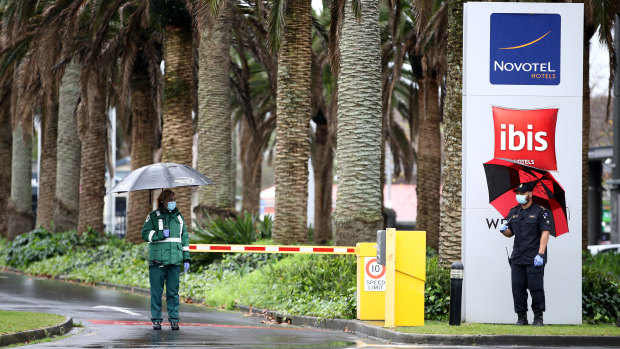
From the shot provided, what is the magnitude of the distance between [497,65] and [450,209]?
2521 mm

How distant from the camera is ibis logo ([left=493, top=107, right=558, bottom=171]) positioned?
529 inches

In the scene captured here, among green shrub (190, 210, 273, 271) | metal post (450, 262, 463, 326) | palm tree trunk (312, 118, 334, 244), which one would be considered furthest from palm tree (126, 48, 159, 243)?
metal post (450, 262, 463, 326)

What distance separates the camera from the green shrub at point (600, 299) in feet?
47.2

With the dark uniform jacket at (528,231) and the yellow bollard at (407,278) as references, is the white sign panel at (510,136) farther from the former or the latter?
the yellow bollard at (407,278)

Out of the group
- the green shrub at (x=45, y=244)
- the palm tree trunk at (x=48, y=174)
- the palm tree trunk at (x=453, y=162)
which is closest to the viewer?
the palm tree trunk at (x=453, y=162)

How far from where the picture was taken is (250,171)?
36469mm

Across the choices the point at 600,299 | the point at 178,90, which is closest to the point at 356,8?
the point at 600,299

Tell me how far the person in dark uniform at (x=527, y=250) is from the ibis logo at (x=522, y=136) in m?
0.45

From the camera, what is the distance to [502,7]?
13.6 metres

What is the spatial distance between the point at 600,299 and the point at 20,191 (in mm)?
23076

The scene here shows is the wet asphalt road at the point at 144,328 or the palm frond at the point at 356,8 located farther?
the palm frond at the point at 356,8

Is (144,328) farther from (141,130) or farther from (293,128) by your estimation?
(141,130)

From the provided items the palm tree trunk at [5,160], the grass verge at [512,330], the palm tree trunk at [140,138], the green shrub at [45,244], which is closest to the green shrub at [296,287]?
the grass verge at [512,330]

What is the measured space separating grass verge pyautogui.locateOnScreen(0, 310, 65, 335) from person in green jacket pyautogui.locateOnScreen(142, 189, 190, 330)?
1257 mm
